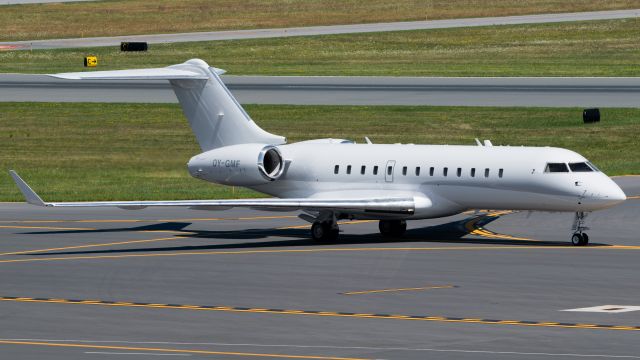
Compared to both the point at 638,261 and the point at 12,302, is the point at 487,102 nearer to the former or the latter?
the point at 638,261

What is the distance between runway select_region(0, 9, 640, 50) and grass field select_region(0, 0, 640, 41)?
311 cm

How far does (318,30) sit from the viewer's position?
13638cm

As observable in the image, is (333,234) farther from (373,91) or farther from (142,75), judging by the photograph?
(373,91)

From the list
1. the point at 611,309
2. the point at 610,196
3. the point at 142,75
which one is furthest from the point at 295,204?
the point at 611,309

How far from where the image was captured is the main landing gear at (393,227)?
5041 centimetres

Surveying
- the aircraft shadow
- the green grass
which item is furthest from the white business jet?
the green grass

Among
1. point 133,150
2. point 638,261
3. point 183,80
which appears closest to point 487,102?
point 133,150

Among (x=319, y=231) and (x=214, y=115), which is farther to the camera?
(x=214, y=115)

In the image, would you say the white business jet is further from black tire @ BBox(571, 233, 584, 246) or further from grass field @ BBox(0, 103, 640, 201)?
grass field @ BBox(0, 103, 640, 201)

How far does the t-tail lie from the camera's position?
53.5 meters

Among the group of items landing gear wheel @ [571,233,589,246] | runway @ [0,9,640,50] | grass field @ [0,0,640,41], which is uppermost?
grass field @ [0,0,640,41]

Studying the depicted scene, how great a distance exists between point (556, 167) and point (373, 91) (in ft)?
169

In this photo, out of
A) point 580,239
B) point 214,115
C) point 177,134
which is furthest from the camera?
point 177,134

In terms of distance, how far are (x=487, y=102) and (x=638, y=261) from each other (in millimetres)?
47258
